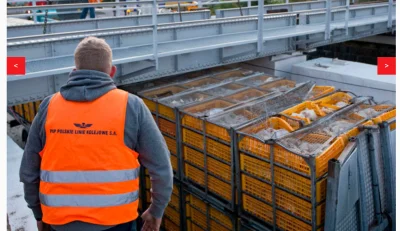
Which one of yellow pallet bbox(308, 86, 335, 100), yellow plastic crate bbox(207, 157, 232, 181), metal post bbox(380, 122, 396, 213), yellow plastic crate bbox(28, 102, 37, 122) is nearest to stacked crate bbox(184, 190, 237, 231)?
yellow plastic crate bbox(207, 157, 232, 181)

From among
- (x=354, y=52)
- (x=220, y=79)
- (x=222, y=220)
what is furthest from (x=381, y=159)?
(x=354, y=52)

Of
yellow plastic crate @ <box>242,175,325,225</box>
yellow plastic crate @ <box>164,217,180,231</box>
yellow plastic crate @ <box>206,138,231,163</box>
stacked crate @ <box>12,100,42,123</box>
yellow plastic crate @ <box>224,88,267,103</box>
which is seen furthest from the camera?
stacked crate @ <box>12,100,42,123</box>

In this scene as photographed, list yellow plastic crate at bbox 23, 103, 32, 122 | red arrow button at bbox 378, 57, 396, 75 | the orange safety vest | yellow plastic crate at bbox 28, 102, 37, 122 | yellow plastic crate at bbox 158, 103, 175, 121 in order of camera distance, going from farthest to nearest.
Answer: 1. yellow plastic crate at bbox 23, 103, 32, 122
2. yellow plastic crate at bbox 28, 102, 37, 122
3. red arrow button at bbox 378, 57, 396, 75
4. yellow plastic crate at bbox 158, 103, 175, 121
5. the orange safety vest

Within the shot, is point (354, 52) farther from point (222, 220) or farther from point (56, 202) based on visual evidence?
point (56, 202)

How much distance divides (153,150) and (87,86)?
0.53m

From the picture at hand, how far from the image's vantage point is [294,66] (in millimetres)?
8453

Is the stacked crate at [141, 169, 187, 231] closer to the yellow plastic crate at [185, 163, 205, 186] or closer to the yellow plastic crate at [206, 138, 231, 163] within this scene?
the yellow plastic crate at [185, 163, 205, 186]

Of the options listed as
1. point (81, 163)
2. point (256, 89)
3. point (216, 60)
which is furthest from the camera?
point (216, 60)

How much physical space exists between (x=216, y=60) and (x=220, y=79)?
33 cm

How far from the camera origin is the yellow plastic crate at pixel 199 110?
5.58m

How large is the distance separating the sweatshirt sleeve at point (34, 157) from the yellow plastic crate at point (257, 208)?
9.40 ft

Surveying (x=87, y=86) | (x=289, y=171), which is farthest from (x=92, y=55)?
(x=289, y=171)

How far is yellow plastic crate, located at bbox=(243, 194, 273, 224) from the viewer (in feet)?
16.4

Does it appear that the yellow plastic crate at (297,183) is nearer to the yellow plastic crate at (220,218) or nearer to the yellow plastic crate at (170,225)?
the yellow plastic crate at (220,218)
